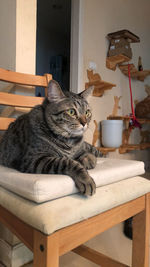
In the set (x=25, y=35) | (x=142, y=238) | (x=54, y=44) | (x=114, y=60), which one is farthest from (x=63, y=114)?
(x=54, y=44)

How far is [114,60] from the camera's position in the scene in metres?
2.36

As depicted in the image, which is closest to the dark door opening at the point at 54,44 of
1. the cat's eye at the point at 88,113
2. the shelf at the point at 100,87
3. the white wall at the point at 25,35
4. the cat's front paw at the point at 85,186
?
the shelf at the point at 100,87

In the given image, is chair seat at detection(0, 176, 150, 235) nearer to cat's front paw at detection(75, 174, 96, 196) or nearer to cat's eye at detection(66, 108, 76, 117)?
cat's front paw at detection(75, 174, 96, 196)

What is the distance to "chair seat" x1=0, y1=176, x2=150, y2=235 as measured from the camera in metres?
0.44

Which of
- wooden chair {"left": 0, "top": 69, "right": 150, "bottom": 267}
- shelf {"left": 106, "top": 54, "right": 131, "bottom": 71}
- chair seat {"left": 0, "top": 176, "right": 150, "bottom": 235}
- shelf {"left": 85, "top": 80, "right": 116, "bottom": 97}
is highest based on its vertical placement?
shelf {"left": 106, "top": 54, "right": 131, "bottom": 71}

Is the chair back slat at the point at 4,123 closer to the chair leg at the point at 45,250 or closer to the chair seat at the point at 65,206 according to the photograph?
the chair seat at the point at 65,206

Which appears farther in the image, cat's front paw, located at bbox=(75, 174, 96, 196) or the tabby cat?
the tabby cat

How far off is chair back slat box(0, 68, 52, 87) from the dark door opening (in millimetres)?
2305

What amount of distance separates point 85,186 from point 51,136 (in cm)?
28

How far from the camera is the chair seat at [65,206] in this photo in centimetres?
44

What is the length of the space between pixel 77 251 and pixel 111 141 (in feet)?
4.55

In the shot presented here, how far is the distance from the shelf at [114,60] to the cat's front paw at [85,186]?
2020 millimetres

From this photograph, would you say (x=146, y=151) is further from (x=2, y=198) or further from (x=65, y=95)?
(x=2, y=198)

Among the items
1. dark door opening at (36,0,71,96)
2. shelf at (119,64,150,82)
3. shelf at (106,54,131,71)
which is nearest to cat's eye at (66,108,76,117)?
shelf at (106,54,131,71)
